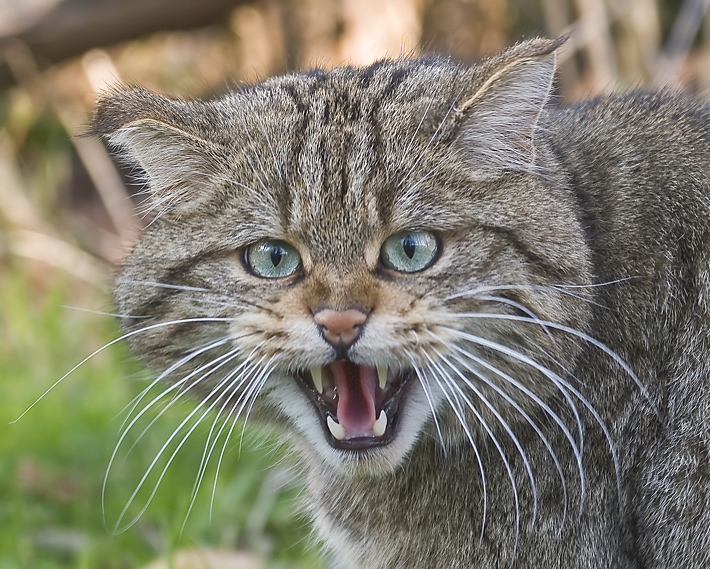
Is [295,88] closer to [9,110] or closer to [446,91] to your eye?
[446,91]

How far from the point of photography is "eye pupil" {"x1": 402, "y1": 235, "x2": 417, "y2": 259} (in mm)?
2166

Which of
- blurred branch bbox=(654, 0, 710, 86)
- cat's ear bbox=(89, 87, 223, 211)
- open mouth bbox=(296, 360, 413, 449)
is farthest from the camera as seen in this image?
blurred branch bbox=(654, 0, 710, 86)

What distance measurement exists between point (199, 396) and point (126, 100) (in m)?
0.79

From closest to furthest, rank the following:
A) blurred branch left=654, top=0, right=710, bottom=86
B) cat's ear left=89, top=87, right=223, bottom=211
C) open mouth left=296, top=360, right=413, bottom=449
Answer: open mouth left=296, top=360, right=413, bottom=449 < cat's ear left=89, top=87, right=223, bottom=211 < blurred branch left=654, top=0, right=710, bottom=86

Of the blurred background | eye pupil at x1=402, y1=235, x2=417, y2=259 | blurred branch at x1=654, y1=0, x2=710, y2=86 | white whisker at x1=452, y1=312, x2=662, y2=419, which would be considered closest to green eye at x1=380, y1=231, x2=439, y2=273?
eye pupil at x1=402, y1=235, x2=417, y2=259

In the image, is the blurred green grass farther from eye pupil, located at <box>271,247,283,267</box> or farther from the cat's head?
eye pupil, located at <box>271,247,283,267</box>

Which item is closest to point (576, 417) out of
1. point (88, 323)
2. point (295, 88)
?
point (295, 88)

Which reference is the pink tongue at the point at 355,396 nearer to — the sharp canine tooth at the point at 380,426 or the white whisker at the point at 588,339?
the sharp canine tooth at the point at 380,426

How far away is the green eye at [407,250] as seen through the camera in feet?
7.11

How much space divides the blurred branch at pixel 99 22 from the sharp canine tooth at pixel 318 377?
13.6ft

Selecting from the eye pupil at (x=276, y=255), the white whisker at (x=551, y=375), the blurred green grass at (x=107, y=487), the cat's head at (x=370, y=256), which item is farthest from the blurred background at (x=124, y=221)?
the white whisker at (x=551, y=375)

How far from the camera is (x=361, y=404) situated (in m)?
2.15

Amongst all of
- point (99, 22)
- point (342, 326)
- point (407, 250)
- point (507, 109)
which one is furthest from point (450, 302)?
point (99, 22)

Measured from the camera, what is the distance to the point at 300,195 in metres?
2.20
